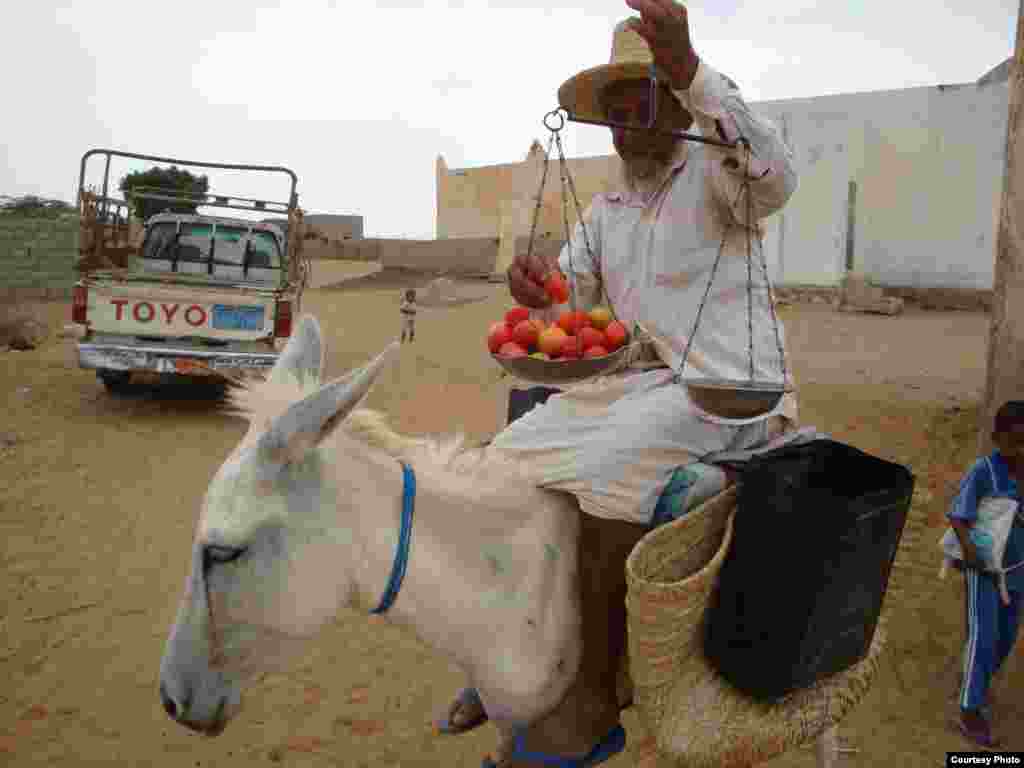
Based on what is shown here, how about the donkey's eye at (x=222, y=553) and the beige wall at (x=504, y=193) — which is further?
the beige wall at (x=504, y=193)

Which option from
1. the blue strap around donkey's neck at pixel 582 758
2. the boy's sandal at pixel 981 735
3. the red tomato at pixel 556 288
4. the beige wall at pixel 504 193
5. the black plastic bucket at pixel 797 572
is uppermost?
the beige wall at pixel 504 193

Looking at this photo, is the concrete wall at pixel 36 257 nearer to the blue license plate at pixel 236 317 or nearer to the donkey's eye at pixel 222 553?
the blue license plate at pixel 236 317

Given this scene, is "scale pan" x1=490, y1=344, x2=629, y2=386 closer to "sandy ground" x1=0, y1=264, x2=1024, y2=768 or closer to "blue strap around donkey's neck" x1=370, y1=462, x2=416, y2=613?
"blue strap around donkey's neck" x1=370, y1=462, x2=416, y2=613

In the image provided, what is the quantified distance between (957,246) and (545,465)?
15260mm

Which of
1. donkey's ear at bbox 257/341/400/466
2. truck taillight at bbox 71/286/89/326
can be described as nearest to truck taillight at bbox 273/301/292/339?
truck taillight at bbox 71/286/89/326

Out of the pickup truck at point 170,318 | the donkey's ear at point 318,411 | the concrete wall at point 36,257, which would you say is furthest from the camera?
the concrete wall at point 36,257

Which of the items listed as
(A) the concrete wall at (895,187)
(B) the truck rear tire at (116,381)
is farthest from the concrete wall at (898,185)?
(B) the truck rear tire at (116,381)

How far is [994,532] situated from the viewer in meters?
3.68

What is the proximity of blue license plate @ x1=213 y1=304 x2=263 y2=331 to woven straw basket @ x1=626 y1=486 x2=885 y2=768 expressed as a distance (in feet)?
24.5

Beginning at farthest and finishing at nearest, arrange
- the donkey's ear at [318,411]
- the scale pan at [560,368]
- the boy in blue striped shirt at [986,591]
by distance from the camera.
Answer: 1. the boy in blue striped shirt at [986,591]
2. the scale pan at [560,368]
3. the donkey's ear at [318,411]

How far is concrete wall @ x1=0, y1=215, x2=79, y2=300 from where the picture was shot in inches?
717

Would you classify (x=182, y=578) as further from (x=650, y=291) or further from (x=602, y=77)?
(x=602, y=77)

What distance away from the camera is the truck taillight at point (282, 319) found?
29.1 ft

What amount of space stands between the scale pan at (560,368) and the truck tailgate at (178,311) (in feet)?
23.4
